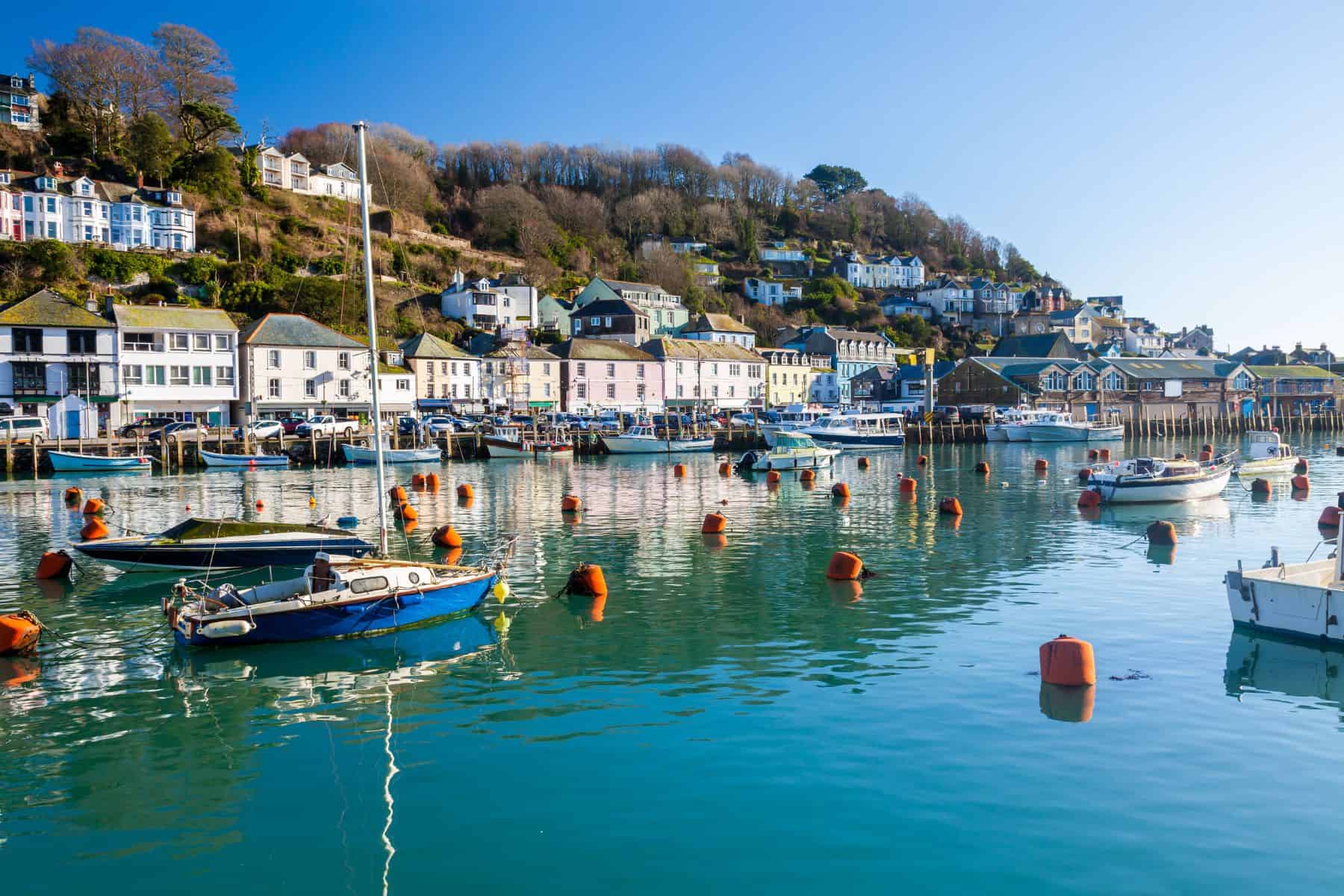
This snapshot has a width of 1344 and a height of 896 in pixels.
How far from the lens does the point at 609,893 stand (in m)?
10.8

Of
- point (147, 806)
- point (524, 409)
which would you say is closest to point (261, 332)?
point (524, 409)

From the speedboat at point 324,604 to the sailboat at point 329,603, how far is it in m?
0.02

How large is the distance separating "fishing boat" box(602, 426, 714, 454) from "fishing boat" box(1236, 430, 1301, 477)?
41143mm

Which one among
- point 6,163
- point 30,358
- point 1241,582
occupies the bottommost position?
point 1241,582

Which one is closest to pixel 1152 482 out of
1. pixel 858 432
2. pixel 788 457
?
pixel 788 457

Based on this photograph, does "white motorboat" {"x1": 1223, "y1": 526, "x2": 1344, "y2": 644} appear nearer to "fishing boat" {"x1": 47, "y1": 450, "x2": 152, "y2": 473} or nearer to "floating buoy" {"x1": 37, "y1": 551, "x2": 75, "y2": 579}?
"floating buoy" {"x1": 37, "y1": 551, "x2": 75, "y2": 579}

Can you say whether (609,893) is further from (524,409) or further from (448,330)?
(448,330)

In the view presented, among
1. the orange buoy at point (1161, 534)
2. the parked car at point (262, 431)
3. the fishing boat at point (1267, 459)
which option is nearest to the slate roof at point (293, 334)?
the parked car at point (262, 431)

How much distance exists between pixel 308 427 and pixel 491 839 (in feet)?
224

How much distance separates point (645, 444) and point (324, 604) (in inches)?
2460

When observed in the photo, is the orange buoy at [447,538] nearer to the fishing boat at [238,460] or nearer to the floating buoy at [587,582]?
the floating buoy at [587,582]

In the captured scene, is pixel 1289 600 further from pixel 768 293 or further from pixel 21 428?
pixel 768 293

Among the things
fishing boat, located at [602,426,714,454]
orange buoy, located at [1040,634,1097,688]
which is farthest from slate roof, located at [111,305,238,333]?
orange buoy, located at [1040,634,1097,688]

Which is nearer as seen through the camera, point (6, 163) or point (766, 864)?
point (766, 864)
